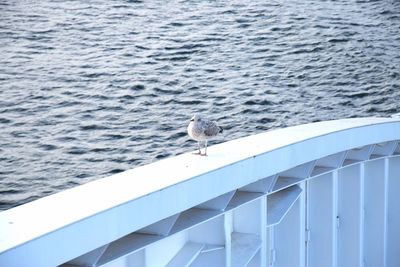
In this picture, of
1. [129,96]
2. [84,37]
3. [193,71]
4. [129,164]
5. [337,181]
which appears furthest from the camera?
[84,37]

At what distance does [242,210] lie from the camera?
10.5 ft

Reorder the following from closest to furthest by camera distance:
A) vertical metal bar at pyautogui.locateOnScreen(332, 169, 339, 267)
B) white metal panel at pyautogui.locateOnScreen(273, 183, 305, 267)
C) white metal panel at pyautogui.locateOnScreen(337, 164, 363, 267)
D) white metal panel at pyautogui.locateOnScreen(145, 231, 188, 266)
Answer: white metal panel at pyautogui.locateOnScreen(145, 231, 188, 266), white metal panel at pyautogui.locateOnScreen(273, 183, 305, 267), vertical metal bar at pyautogui.locateOnScreen(332, 169, 339, 267), white metal panel at pyautogui.locateOnScreen(337, 164, 363, 267)

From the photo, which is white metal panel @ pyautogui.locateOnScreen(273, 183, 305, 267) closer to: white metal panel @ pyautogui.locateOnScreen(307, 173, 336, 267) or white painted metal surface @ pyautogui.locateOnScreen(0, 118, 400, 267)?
white painted metal surface @ pyautogui.locateOnScreen(0, 118, 400, 267)

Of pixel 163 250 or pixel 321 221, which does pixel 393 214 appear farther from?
pixel 163 250

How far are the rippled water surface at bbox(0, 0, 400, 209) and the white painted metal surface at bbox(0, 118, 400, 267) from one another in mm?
9594

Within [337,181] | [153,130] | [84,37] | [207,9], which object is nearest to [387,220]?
[337,181]

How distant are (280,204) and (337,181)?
0.48 m

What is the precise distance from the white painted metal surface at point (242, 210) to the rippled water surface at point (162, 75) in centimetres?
959

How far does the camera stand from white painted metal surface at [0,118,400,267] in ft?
7.29

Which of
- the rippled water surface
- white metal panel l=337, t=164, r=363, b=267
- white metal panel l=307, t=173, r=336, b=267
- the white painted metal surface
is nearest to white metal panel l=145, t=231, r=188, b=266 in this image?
the white painted metal surface

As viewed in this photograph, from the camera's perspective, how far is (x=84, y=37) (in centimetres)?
2172

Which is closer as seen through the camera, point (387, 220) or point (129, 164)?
point (387, 220)

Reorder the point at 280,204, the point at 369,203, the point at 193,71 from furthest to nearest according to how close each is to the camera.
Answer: the point at 193,71 → the point at 369,203 → the point at 280,204

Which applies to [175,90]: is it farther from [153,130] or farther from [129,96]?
[153,130]
